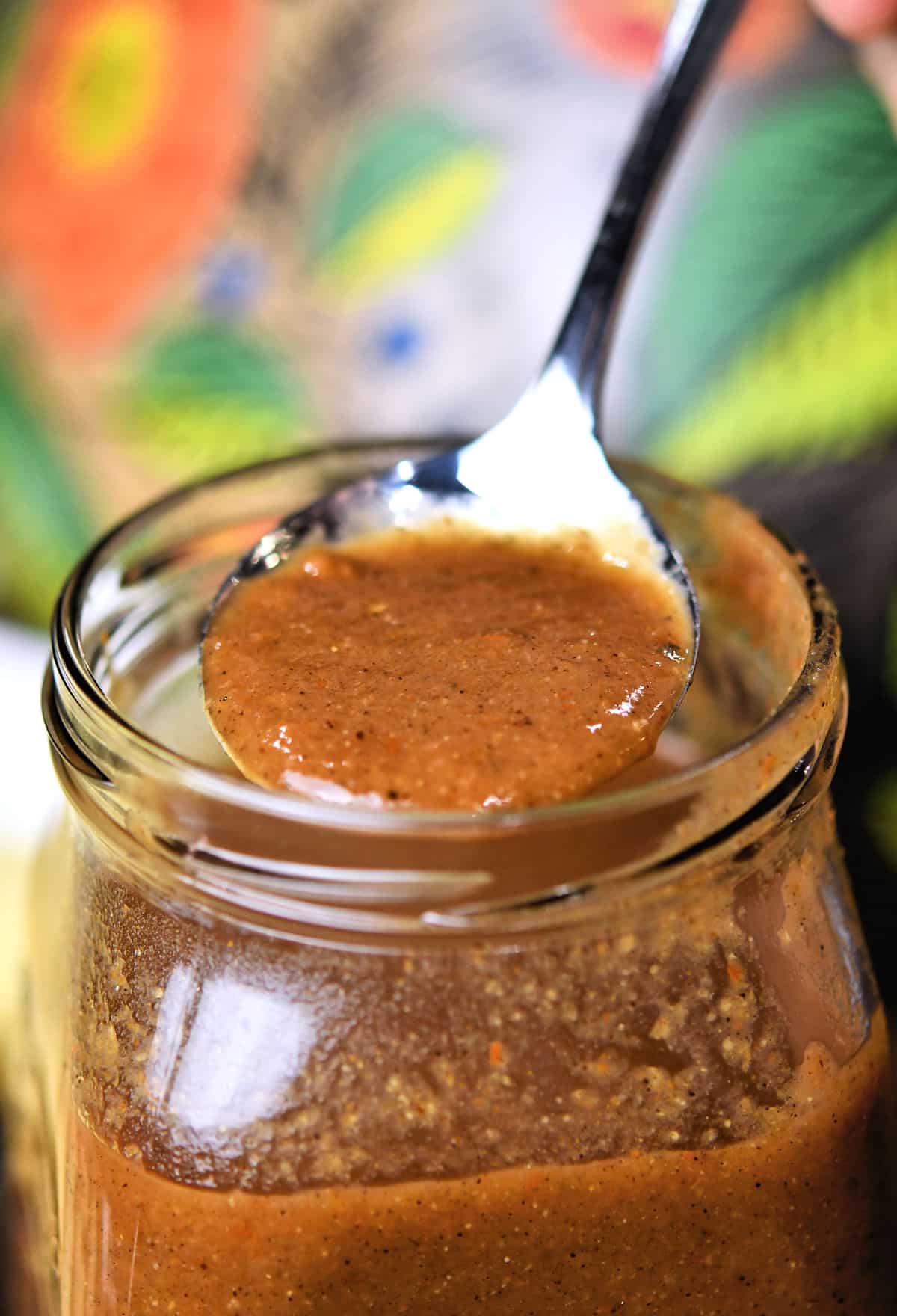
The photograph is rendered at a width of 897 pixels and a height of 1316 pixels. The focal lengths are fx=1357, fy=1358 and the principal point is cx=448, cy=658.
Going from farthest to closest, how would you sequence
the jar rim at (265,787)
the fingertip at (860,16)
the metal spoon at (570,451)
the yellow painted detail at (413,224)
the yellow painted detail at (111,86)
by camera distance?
the yellow painted detail at (111,86) → the yellow painted detail at (413,224) → the fingertip at (860,16) → the metal spoon at (570,451) → the jar rim at (265,787)

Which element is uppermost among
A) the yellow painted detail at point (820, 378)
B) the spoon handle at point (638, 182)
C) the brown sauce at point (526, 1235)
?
the spoon handle at point (638, 182)

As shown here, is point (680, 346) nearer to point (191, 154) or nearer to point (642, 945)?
point (191, 154)

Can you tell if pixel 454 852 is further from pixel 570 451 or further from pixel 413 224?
pixel 413 224

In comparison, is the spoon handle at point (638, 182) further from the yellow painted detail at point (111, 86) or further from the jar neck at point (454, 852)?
the yellow painted detail at point (111, 86)

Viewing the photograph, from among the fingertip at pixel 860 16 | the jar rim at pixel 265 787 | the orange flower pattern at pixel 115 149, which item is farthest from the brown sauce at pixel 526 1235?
the orange flower pattern at pixel 115 149

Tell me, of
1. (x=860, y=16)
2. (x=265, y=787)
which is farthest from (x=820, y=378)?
(x=265, y=787)

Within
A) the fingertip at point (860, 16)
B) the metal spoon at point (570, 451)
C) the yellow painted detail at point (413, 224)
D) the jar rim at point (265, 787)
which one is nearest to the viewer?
the jar rim at point (265, 787)

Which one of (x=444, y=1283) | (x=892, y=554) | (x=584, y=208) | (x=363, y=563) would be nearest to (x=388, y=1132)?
(x=444, y=1283)

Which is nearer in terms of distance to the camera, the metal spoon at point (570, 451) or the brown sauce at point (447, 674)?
the brown sauce at point (447, 674)
